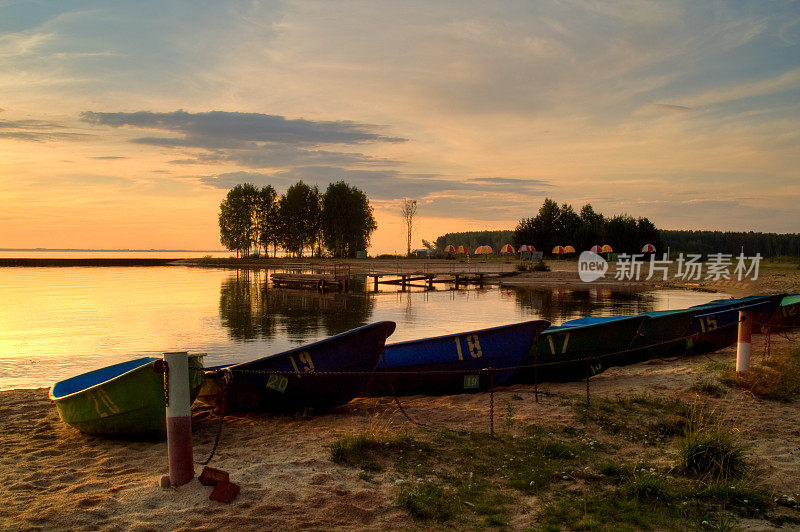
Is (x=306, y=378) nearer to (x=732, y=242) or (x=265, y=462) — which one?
(x=265, y=462)

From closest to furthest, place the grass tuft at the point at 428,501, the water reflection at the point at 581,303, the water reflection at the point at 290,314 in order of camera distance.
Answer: the grass tuft at the point at 428,501
the water reflection at the point at 290,314
the water reflection at the point at 581,303

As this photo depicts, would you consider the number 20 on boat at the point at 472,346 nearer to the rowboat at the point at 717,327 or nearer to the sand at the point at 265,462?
the sand at the point at 265,462

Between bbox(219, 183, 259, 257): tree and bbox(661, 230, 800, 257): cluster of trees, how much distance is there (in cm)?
8126

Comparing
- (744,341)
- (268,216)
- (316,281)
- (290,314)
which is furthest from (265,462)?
(268,216)

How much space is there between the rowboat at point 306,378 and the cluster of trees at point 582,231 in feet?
227

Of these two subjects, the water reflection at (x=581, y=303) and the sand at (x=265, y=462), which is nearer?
the sand at (x=265, y=462)

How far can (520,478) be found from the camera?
568cm

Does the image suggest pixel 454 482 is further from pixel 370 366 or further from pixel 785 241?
pixel 785 241

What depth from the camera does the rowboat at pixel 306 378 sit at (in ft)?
26.7

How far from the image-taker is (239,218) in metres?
100

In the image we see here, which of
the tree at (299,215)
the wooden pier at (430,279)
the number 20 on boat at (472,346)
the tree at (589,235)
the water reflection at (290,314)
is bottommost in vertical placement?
the water reflection at (290,314)

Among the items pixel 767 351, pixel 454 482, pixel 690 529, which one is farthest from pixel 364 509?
pixel 767 351

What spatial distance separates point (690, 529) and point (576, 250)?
7298 centimetres

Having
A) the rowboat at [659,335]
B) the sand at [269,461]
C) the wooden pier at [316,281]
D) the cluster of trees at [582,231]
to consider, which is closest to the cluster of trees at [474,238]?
the cluster of trees at [582,231]
